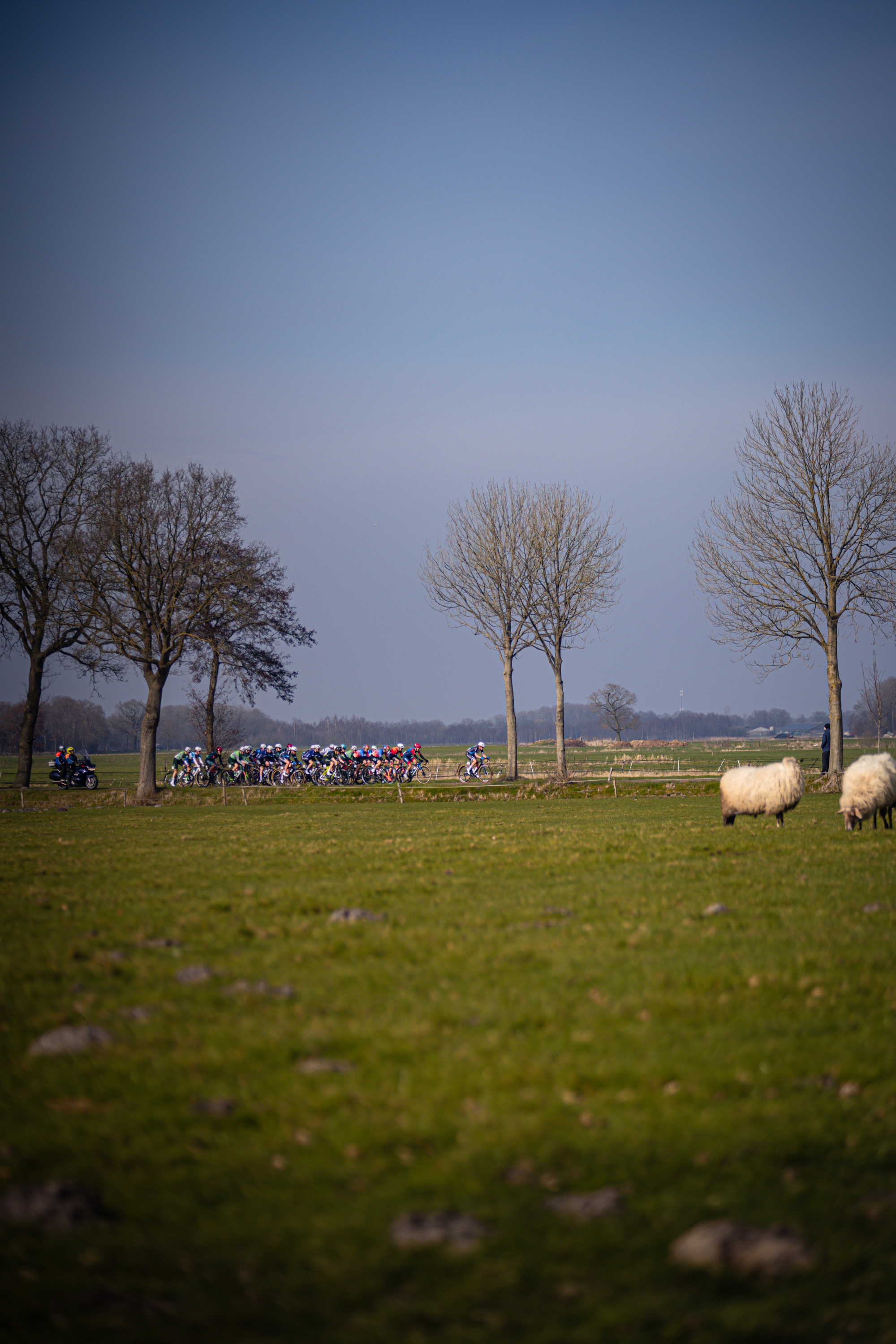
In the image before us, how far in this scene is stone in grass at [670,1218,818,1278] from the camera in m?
3.26

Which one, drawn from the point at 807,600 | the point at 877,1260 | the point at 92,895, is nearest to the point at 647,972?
the point at 877,1260

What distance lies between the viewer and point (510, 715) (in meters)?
48.0

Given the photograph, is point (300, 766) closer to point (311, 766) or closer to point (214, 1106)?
point (311, 766)

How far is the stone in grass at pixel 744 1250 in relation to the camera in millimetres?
3260

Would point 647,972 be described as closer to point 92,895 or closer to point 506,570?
point 92,895

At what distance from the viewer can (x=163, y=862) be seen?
14.7 meters

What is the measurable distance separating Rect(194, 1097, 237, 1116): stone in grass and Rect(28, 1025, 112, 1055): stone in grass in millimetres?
1166

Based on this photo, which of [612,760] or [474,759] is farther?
[612,760]

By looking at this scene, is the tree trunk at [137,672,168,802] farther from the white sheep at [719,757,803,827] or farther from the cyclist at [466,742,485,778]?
the white sheep at [719,757,803,827]

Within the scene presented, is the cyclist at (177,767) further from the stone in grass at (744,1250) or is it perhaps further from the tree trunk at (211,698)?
the stone in grass at (744,1250)

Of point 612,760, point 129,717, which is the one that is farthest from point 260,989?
point 129,717

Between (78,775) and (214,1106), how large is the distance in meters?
44.9

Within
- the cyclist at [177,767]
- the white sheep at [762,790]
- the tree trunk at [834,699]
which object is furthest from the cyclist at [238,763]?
the white sheep at [762,790]

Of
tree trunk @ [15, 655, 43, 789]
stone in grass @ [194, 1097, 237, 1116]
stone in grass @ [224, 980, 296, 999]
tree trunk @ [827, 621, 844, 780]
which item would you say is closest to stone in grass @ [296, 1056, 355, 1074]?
stone in grass @ [194, 1097, 237, 1116]
